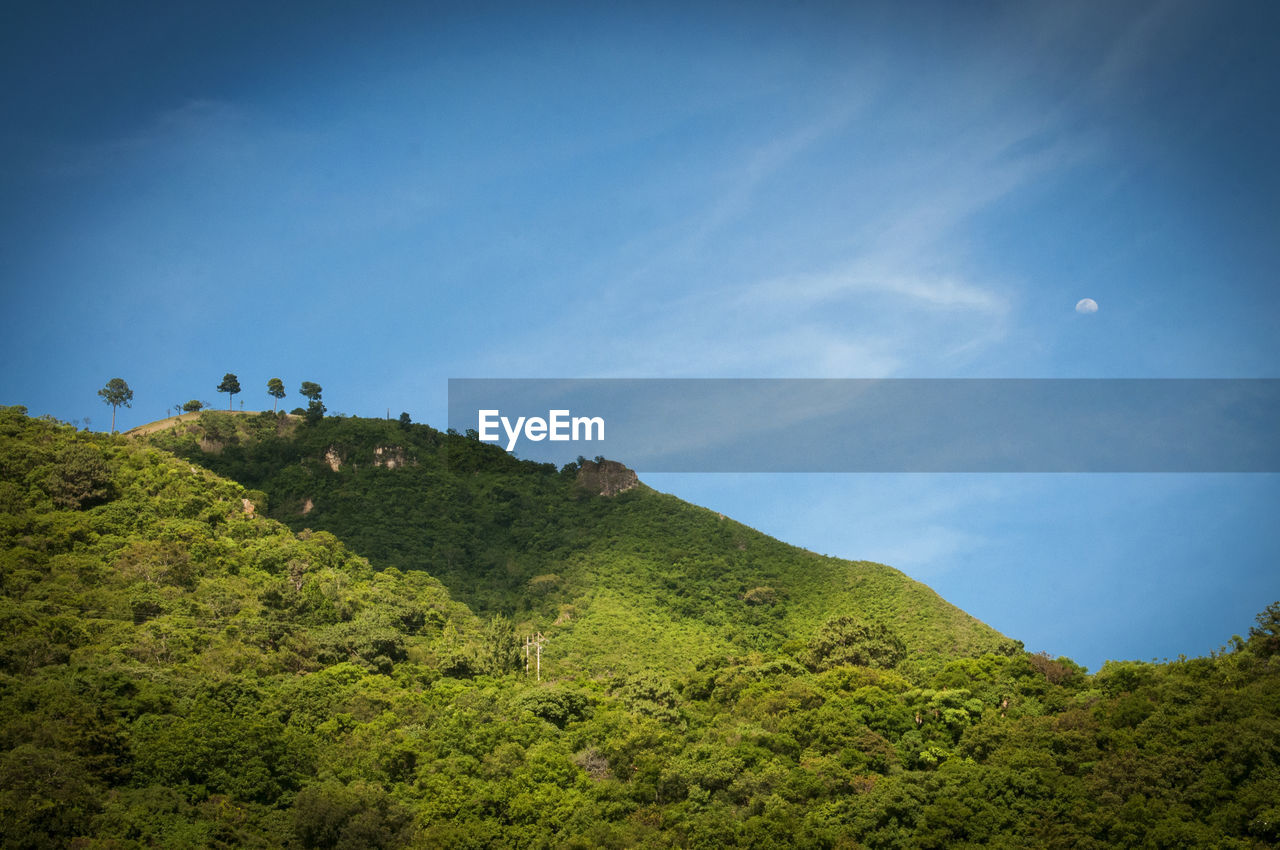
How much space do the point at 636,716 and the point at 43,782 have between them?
28.7m

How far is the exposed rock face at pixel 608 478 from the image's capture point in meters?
111

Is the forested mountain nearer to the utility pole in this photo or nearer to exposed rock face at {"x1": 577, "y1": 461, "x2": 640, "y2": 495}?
the utility pole

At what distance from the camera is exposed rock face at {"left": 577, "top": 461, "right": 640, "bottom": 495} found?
363 ft

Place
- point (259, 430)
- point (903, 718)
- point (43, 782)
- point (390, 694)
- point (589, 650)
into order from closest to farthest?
1. point (43, 782)
2. point (903, 718)
3. point (390, 694)
4. point (589, 650)
5. point (259, 430)

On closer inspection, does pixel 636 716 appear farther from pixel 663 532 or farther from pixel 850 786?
pixel 663 532

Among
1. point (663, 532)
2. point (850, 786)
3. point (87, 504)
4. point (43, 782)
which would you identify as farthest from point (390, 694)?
point (663, 532)

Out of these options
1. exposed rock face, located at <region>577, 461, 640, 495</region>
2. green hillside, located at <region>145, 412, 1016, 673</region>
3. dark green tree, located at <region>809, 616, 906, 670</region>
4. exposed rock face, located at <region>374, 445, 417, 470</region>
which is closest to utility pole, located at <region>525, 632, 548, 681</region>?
green hillside, located at <region>145, 412, 1016, 673</region>

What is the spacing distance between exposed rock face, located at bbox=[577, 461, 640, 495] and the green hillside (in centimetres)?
93

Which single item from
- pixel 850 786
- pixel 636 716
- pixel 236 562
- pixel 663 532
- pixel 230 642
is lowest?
pixel 850 786

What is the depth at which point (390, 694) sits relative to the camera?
5797cm

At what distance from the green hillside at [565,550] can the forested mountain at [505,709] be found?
2.12ft

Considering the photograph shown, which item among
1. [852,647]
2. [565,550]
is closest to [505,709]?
[852,647]

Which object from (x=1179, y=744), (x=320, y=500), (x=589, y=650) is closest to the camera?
(x=1179, y=744)

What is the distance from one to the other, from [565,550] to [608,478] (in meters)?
14.5
